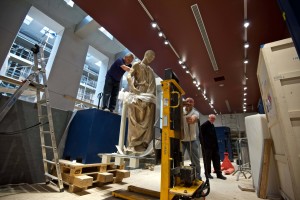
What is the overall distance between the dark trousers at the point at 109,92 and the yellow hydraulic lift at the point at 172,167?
2265 mm

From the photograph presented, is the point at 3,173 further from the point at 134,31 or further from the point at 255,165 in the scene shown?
the point at 134,31

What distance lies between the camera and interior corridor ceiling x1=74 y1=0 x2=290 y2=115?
4355mm

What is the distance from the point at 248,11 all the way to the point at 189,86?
5310mm

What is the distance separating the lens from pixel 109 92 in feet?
13.5

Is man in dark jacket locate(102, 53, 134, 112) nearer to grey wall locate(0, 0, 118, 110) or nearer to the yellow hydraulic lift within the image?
the yellow hydraulic lift

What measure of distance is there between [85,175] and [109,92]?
82.1 inches

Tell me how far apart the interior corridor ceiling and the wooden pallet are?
4.25m

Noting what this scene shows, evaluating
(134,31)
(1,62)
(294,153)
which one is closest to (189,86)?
(134,31)

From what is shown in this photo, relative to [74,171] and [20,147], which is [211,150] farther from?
[20,147]

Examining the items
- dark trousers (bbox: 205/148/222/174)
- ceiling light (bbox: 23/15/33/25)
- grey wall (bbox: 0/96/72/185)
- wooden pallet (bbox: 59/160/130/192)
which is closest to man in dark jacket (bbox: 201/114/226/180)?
dark trousers (bbox: 205/148/222/174)

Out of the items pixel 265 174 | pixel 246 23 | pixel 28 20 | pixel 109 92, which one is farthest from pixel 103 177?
pixel 28 20

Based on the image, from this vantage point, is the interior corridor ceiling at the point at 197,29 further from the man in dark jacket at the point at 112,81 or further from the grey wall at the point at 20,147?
the grey wall at the point at 20,147

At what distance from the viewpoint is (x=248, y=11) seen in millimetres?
4328

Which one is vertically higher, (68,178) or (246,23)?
(246,23)
